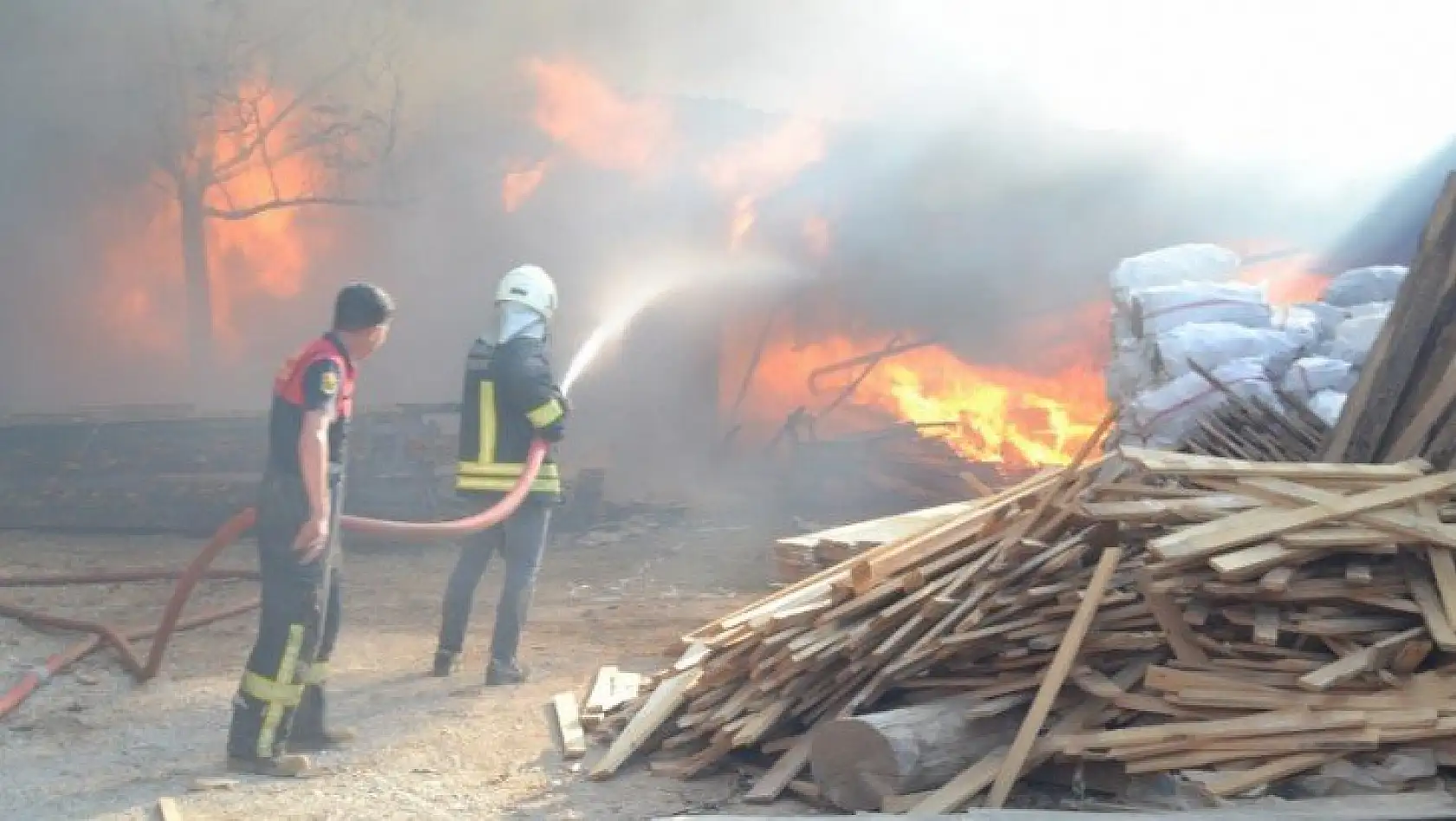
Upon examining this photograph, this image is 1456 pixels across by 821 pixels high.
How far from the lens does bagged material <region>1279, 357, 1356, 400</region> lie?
5.79 meters

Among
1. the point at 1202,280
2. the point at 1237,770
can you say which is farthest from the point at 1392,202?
the point at 1237,770

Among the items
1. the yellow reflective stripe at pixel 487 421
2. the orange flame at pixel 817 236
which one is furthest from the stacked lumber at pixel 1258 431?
the orange flame at pixel 817 236

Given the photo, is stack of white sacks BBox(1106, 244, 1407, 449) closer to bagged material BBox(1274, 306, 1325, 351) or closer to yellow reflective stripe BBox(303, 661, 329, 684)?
bagged material BBox(1274, 306, 1325, 351)

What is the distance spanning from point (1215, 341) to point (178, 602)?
4866 millimetres

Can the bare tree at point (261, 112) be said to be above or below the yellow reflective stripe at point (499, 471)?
above

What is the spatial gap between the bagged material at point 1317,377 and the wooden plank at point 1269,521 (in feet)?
5.87

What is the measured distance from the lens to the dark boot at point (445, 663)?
6.45 metres

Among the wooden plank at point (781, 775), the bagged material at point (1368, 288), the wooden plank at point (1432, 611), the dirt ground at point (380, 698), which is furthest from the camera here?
the bagged material at point (1368, 288)

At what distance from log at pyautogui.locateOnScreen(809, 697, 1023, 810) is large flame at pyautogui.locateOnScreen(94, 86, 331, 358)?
11.1m

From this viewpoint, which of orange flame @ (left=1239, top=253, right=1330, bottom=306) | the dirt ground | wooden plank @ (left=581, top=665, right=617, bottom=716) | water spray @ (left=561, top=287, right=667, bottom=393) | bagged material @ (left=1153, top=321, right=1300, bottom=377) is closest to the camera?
the dirt ground

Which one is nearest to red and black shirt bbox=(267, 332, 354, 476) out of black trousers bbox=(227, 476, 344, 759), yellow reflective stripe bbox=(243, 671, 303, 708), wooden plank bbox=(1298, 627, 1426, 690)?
black trousers bbox=(227, 476, 344, 759)

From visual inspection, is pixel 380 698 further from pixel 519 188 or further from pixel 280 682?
pixel 519 188

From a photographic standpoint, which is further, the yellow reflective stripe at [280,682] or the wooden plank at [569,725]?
the wooden plank at [569,725]

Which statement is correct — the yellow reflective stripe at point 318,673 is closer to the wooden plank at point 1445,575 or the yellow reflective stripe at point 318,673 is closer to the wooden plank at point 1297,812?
the wooden plank at point 1297,812
